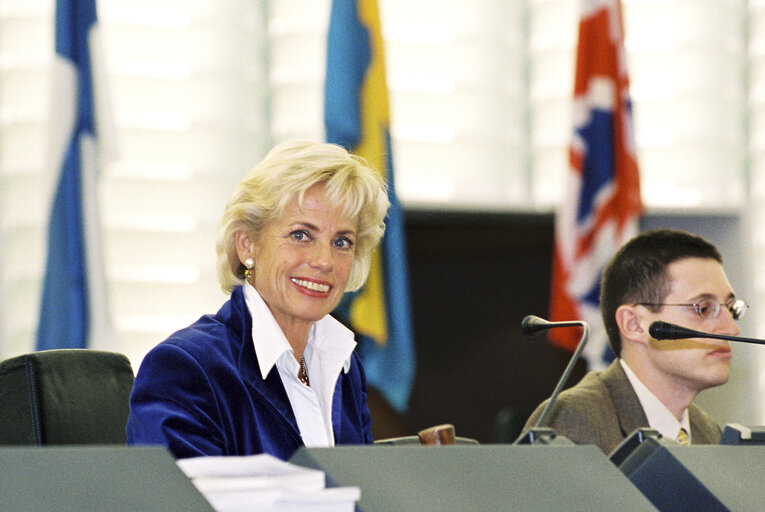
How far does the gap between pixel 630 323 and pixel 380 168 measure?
6.76 feet

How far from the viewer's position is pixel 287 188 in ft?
7.72

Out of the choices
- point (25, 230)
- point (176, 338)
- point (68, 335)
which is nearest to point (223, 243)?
point (176, 338)

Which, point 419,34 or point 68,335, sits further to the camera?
point 419,34

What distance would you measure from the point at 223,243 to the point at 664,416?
1.21 m

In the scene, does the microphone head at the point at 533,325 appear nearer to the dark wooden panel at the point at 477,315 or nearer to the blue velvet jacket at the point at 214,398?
the blue velvet jacket at the point at 214,398

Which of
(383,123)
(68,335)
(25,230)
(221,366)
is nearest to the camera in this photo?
(221,366)

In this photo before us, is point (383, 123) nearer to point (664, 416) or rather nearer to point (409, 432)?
point (409, 432)

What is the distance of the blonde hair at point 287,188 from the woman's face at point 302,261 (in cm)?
2

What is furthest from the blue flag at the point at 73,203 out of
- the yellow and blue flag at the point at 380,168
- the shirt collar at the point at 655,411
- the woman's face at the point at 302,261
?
the shirt collar at the point at 655,411

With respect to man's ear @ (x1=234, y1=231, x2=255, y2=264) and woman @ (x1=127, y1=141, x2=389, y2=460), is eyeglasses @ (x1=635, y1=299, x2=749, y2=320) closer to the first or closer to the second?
woman @ (x1=127, y1=141, x2=389, y2=460)

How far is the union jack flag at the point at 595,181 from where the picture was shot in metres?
5.10

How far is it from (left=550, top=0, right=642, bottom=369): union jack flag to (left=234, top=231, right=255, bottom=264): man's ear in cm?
281

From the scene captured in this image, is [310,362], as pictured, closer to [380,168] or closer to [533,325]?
[533,325]

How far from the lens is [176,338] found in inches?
82.2
